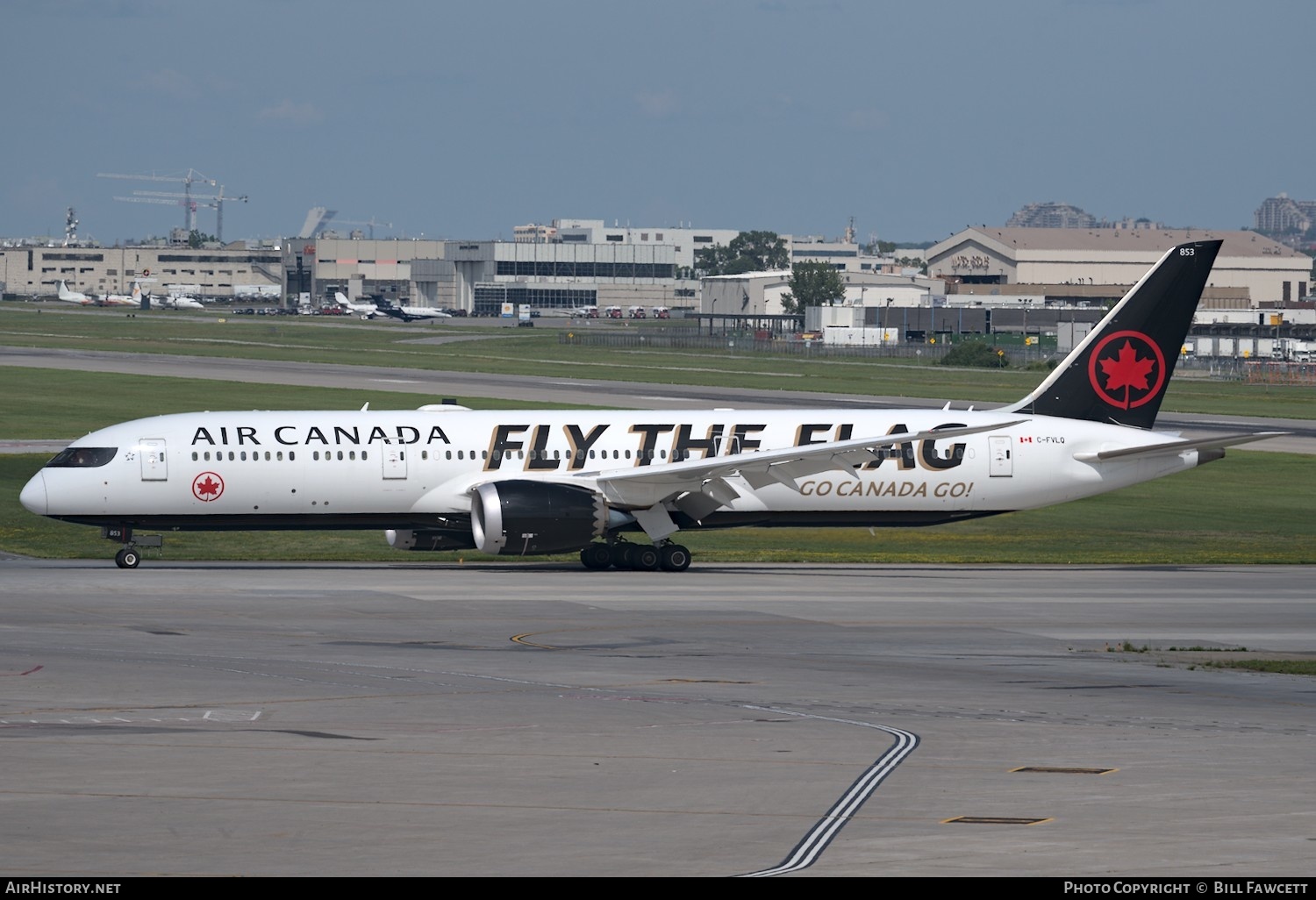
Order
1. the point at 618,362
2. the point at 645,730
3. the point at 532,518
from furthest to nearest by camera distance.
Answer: the point at 618,362, the point at 532,518, the point at 645,730

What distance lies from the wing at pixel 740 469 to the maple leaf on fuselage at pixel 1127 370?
425 centimetres

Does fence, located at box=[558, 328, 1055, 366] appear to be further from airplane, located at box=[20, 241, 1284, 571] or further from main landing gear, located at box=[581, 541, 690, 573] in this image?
main landing gear, located at box=[581, 541, 690, 573]

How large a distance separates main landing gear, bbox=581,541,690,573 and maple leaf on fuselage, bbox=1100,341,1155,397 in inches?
496

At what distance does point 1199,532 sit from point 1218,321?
130 meters

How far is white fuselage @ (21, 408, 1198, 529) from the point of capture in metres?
41.8

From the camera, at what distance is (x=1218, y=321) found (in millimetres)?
174125

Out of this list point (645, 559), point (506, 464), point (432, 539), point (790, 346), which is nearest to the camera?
point (506, 464)

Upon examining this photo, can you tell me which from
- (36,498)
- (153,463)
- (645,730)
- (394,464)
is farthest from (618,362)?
(645,730)

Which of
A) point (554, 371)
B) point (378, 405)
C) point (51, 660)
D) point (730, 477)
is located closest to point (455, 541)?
point (730, 477)

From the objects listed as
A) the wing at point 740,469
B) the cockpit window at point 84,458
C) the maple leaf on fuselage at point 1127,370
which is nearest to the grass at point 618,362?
the maple leaf on fuselage at point 1127,370

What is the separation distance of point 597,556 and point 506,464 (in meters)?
3.26

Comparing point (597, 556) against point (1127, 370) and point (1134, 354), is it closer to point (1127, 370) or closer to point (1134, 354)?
point (1127, 370)

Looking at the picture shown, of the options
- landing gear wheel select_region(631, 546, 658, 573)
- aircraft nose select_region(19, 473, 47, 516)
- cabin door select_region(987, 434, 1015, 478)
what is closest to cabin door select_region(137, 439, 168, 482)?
aircraft nose select_region(19, 473, 47, 516)

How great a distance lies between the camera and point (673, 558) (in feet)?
142
